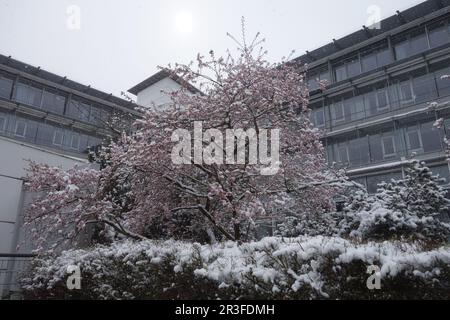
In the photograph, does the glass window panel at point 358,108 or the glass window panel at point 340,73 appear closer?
the glass window panel at point 358,108

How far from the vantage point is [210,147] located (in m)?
8.52

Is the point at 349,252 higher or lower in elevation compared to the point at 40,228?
lower

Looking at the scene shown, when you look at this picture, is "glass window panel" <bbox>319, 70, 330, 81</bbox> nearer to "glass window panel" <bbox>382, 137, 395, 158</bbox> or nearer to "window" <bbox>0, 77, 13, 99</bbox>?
"glass window panel" <bbox>382, 137, 395, 158</bbox>

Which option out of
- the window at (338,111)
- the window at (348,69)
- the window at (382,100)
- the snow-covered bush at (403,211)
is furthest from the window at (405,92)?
the snow-covered bush at (403,211)

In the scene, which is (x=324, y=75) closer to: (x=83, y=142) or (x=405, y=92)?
(x=405, y=92)

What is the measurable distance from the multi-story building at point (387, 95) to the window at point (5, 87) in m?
24.8

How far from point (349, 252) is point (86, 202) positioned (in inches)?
278

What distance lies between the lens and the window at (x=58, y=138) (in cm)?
3061

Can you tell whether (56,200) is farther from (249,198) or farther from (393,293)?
(393,293)

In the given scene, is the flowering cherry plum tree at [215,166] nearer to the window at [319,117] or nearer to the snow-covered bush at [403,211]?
the snow-covered bush at [403,211]

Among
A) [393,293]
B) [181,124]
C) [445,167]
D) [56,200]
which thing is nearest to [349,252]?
[393,293]

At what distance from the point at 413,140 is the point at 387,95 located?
145 inches

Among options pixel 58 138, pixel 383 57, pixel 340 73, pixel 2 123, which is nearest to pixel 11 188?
pixel 2 123

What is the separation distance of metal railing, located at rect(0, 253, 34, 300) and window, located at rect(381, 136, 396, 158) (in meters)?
21.8
